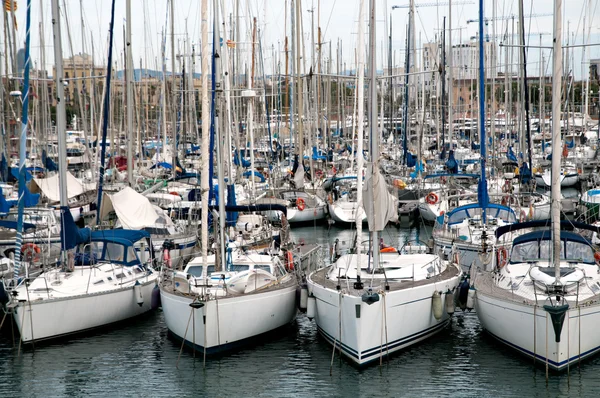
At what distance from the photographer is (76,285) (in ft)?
81.4

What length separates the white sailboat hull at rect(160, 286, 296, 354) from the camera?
74.0 feet

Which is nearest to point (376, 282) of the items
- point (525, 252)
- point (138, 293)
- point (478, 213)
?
point (525, 252)

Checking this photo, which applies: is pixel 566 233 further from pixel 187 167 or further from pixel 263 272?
pixel 187 167

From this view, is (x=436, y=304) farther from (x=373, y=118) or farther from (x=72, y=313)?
(x=72, y=313)

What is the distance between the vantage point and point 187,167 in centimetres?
6262

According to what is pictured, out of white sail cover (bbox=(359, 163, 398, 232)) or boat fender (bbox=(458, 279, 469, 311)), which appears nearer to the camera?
white sail cover (bbox=(359, 163, 398, 232))

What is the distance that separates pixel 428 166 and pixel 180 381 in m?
41.4

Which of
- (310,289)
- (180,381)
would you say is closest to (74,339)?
(180,381)

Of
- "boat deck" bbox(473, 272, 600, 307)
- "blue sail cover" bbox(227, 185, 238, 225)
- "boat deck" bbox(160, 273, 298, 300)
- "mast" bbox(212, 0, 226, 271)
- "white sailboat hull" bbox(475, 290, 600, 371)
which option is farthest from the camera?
"blue sail cover" bbox(227, 185, 238, 225)

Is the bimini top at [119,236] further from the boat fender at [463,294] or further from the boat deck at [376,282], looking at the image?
the boat fender at [463,294]

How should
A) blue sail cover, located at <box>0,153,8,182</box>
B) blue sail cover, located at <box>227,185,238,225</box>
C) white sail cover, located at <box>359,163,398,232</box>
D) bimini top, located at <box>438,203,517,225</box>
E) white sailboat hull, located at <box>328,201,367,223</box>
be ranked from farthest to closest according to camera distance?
white sailboat hull, located at <box>328,201,367,223</box>
blue sail cover, located at <box>0,153,8,182</box>
bimini top, located at <box>438,203,517,225</box>
blue sail cover, located at <box>227,185,238,225</box>
white sail cover, located at <box>359,163,398,232</box>

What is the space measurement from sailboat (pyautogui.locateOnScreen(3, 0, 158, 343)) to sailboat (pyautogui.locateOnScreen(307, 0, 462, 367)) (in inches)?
224

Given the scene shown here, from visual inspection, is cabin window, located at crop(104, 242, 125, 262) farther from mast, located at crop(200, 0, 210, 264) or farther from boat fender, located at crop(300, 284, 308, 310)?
boat fender, located at crop(300, 284, 308, 310)

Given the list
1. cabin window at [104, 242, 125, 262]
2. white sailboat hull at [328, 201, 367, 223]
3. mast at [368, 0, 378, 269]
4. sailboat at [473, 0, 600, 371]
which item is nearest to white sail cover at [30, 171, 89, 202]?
cabin window at [104, 242, 125, 262]
